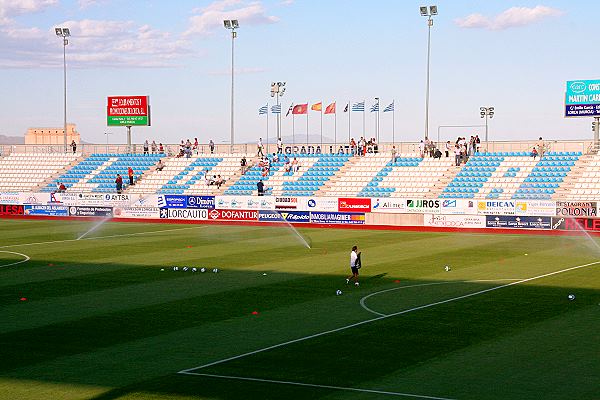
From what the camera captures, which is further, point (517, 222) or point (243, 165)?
point (243, 165)

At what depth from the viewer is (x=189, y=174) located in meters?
68.6

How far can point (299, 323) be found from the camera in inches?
912

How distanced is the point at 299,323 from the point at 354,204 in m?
32.2

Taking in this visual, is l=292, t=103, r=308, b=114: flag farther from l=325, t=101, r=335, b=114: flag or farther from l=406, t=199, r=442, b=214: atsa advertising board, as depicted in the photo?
l=406, t=199, r=442, b=214: atsa advertising board

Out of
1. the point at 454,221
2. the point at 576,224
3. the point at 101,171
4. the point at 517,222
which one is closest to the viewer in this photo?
the point at 576,224

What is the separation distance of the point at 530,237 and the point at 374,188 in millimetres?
14737

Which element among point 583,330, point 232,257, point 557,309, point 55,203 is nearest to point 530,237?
point 232,257

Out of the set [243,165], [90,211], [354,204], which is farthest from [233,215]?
[90,211]

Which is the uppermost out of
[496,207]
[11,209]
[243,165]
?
[243,165]

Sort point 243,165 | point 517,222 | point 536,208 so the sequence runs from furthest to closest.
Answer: point 243,165
point 517,222
point 536,208

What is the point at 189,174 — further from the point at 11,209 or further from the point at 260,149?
the point at 11,209

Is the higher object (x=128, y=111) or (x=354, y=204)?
(x=128, y=111)

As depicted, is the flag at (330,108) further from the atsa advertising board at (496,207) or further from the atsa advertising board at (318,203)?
the atsa advertising board at (496,207)

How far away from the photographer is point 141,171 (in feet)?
234
